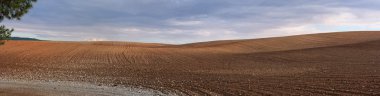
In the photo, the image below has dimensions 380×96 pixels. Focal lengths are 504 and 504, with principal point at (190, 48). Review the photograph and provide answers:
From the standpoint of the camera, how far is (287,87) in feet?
76.1

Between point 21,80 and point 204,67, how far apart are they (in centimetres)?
1455

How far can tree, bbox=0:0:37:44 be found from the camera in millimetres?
18406

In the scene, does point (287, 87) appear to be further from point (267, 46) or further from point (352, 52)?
point (267, 46)

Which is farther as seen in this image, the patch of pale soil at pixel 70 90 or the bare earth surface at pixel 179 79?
the bare earth surface at pixel 179 79

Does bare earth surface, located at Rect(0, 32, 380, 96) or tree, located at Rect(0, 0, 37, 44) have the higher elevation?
tree, located at Rect(0, 0, 37, 44)

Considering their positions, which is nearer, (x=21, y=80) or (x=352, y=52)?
(x=21, y=80)

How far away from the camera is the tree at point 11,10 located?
60.4 ft

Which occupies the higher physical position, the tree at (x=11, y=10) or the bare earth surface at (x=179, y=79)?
the tree at (x=11, y=10)

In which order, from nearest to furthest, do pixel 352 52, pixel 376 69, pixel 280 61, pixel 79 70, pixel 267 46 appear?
pixel 376 69 < pixel 79 70 < pixel 280 61 < pixel 352 52 < pixel 267 46

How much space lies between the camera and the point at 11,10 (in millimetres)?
18797

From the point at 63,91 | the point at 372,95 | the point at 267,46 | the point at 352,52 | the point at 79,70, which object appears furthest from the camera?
the point at 267,46

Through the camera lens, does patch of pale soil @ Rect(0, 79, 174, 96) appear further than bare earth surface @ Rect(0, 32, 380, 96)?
No

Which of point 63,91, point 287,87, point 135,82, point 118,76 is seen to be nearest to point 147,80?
point 135,82

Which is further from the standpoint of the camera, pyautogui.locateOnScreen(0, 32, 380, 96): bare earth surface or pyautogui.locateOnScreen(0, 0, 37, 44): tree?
pyautogui.locateOnScreen(0, 32, 380, 96): bare earth surface
